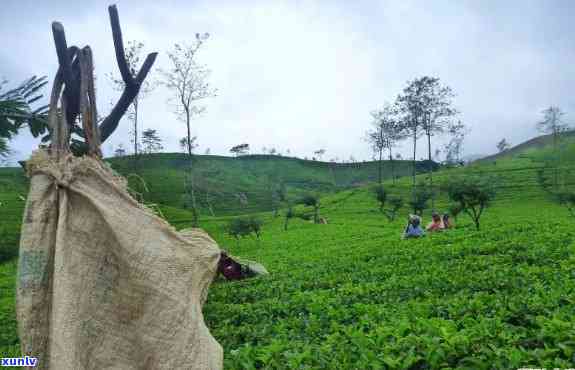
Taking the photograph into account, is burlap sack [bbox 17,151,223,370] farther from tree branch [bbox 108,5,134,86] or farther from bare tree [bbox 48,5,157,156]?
tree branch [bbox 108,5,134,86]

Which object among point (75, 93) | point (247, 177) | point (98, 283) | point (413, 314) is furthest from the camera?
point (247, 177)

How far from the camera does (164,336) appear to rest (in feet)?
7.76

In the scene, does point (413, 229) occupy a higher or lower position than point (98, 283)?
lower

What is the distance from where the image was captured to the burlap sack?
2.34 m

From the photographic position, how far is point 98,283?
8.11 ft

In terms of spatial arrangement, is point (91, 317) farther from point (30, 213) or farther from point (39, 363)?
point (30, 213)

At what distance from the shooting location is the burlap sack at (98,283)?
234 cm

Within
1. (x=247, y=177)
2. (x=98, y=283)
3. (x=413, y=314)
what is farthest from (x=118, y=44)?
(x=247, y=177)

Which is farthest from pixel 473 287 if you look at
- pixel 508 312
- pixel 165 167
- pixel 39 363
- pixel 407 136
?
pixel 165 167

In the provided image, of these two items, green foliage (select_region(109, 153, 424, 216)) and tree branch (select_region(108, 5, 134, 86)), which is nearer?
tree branch (select_region(108, 5, 134, 86))

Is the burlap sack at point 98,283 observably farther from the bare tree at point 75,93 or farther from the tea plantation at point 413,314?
the tea plantation at point 413,314

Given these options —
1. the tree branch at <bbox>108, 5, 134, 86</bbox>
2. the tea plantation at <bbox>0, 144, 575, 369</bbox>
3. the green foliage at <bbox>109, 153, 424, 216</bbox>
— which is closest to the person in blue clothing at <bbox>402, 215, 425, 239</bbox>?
the tea plantation at <bbox>0, 144, 575, 369</bbox>

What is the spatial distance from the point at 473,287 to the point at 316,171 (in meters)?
98.2

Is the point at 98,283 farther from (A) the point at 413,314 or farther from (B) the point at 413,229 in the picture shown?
(B) the point at 413,229
